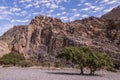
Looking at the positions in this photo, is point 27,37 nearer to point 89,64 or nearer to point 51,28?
point 51,28

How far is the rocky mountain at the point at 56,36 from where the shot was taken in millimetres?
137750

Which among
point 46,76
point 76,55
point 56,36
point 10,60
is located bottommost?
point 10,60

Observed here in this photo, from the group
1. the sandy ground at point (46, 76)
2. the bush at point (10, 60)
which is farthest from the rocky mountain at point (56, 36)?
the sandy ground at point (46, 76)

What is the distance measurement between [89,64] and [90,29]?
308 feet

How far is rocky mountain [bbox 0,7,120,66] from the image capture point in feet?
452

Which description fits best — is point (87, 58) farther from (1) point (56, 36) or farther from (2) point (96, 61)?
(1) point (56, 36)

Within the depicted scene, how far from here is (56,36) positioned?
147 metres

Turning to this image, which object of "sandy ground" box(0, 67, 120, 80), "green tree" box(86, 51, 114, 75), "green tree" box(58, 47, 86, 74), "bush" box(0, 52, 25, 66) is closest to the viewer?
"sandy ground" box(0, 67, 120, 80)

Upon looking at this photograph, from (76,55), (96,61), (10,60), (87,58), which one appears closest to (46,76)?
(96,61)

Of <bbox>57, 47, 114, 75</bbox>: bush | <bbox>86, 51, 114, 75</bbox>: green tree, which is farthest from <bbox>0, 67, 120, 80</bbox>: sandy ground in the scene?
<bbox>57, 47, 114, 75</bbox>: bush

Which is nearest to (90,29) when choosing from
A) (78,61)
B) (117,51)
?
(117,51)

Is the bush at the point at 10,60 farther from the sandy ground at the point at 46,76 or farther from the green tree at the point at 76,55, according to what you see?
the sandy ground at the point at 46,76

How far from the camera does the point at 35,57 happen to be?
14025 cm

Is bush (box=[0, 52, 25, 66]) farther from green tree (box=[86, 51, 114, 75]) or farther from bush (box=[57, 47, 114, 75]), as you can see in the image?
green tree (box=[86, 51, 114, 75])
